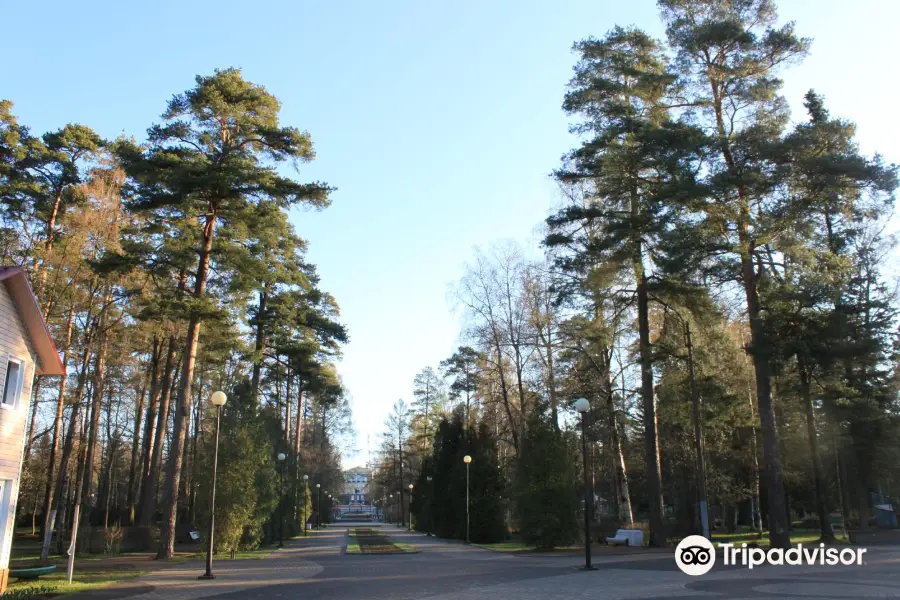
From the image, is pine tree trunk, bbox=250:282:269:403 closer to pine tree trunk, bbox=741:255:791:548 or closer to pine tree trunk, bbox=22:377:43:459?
pine tree trunk, bbox=22:377:43:459

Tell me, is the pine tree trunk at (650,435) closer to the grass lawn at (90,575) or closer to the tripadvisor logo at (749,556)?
the tripadvisor logo at (749,556)

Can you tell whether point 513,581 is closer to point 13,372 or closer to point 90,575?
point 90,575

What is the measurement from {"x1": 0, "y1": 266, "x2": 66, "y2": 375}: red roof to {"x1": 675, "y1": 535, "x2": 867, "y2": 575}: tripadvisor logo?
16.2 meters

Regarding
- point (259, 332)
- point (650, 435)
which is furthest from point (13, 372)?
point (650, 435)

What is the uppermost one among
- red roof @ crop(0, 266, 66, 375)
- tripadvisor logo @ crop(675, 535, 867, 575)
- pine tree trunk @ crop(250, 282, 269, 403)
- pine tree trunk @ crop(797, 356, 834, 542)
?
pine tree trunk @ crop(250, 282, 269, 403)

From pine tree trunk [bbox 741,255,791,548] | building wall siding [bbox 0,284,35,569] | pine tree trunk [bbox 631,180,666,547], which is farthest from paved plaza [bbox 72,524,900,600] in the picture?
pine tree trunk [bbox 631,180,666,547]

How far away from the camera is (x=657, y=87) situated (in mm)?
22875

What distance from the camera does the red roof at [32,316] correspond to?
14586 mm

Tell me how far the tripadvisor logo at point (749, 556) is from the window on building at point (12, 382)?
1603 cm

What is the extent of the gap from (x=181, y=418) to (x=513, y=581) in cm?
1349

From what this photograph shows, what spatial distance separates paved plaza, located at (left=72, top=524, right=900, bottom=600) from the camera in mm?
11688

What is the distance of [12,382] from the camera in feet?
48.4

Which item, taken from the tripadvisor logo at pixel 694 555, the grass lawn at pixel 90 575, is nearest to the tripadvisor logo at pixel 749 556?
the tripadvisor logo at pixel 694 555

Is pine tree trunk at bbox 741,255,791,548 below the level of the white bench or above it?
above
